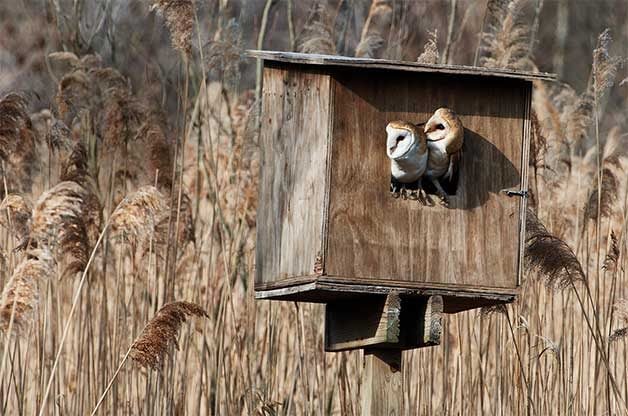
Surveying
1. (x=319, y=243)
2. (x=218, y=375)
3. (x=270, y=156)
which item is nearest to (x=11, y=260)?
(x=218, y=375)

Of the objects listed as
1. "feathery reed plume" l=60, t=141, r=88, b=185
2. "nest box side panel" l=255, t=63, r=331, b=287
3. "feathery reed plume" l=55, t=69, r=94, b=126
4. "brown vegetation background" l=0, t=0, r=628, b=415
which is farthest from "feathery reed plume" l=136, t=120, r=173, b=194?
"nest box side panel" l=255, t=63, r=331, b=287

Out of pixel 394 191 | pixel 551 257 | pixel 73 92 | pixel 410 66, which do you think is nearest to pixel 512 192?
pixel 551 257

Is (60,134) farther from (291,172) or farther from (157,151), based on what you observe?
(291,172)

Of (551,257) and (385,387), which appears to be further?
(551,257)

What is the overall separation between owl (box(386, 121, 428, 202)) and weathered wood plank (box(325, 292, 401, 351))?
→ 0.36 meters

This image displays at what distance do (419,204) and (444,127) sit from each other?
Result: 0.86ft

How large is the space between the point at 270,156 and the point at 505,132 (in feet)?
2.71

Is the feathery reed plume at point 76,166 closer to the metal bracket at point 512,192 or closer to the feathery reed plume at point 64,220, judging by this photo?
the feathery reed plume at point 64,220

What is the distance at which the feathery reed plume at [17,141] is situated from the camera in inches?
185

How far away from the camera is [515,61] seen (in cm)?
606

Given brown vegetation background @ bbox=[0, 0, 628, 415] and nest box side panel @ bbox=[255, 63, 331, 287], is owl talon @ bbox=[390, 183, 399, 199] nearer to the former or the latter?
nest box side panel @ bbox=[255, 63, 331, 287]

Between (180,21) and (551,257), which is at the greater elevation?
(180,21)

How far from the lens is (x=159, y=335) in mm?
4031

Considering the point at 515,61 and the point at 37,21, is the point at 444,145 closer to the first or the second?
the point at 515,61
